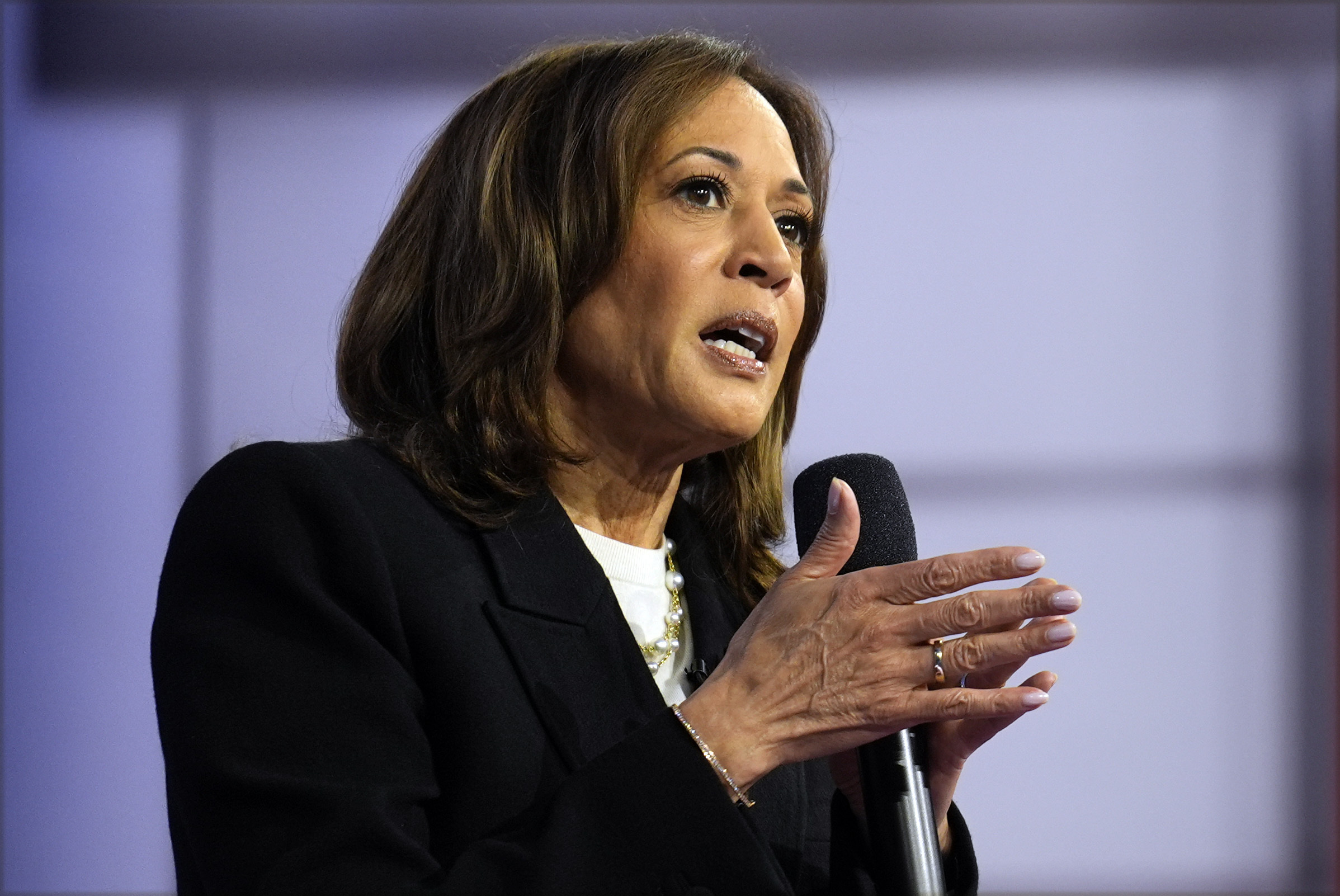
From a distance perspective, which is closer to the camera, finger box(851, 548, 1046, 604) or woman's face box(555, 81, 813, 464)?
finger box(851, 548, 1046, 604)

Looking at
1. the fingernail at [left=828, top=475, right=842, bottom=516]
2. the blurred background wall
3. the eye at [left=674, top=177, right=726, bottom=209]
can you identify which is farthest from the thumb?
the blurred background wall

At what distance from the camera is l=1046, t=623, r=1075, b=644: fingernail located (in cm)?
110

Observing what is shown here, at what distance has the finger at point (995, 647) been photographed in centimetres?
111

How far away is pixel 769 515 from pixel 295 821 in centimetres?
96

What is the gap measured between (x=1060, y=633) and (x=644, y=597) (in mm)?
608

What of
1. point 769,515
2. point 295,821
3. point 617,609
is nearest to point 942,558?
point 617,609

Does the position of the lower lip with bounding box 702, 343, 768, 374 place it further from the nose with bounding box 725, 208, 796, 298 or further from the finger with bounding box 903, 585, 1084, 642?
the finger with bounding box 903, 585, 1084, 642

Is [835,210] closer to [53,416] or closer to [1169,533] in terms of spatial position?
[1169,533]

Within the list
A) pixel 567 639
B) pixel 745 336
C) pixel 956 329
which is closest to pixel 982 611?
pixel 567 639

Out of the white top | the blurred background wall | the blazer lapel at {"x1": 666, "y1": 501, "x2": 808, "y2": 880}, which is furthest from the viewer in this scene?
the blurred background wall

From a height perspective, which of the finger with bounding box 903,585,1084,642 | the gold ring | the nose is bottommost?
the gold ring

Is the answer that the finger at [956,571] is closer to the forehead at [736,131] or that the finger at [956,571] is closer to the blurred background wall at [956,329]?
the forehead at [736,131]

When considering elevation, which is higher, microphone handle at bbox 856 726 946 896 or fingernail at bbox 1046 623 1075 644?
fingernail at bbox 1046 623 1075 644

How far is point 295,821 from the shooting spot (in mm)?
1078
